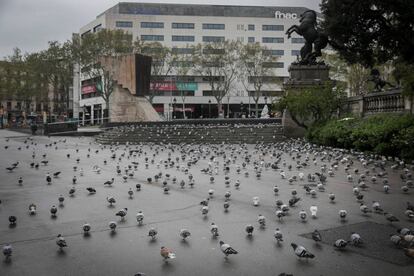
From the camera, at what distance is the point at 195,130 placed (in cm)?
2870

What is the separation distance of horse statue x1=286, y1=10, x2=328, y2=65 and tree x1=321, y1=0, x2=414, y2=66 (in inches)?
→ 449

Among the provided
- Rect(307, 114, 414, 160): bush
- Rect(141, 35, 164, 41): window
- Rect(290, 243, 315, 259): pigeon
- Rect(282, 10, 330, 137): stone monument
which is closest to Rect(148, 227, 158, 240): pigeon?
Rect(290, 243, 315, 259): pigeon

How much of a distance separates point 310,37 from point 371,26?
13453 mm

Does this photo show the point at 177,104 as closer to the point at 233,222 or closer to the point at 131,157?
the point at 131,157

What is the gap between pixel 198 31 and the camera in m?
90.4

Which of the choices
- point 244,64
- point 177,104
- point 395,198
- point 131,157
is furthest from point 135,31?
point 395,198

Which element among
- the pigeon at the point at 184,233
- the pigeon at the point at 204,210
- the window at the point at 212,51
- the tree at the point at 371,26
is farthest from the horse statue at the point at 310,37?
the window at the point at 212,51

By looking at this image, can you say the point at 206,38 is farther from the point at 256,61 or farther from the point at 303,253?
the point at 303,253

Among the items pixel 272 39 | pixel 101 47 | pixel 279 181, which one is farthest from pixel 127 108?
pixel 272 39

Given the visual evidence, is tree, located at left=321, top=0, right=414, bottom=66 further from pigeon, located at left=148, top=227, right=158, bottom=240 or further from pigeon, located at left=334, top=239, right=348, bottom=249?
pigeon, located at left=148, top=227, right=158, bottom=240

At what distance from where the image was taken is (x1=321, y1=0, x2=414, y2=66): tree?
13.9m

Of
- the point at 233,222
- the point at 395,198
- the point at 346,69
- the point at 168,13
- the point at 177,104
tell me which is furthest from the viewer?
the point at 168,13

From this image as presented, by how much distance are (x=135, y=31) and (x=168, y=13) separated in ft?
32.2

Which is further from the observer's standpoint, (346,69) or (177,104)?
(177,104)
